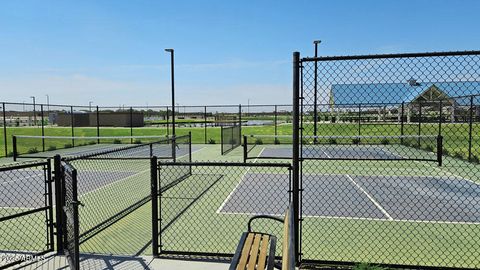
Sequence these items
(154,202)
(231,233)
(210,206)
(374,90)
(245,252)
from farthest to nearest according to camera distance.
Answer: (210,206)
(374,90)
(231,233)
(154,202)
(245,252)

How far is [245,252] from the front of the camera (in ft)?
11.2

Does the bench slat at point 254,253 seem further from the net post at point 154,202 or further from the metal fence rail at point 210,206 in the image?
the net post at point 154,202

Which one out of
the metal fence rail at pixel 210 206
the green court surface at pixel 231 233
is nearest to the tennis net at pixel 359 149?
the metal fence rail at pixel 210 206

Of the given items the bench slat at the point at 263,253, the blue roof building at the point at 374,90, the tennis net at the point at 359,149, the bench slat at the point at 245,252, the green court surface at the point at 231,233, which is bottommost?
the green court surface at the point at 231,233

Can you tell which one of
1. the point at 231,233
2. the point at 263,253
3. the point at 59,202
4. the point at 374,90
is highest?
the point at 374,90

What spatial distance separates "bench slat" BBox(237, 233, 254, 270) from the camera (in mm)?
3133

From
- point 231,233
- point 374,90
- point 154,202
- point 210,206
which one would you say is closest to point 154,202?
point 154,202

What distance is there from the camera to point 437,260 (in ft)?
16.1

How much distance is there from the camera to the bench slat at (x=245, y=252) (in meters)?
3.13

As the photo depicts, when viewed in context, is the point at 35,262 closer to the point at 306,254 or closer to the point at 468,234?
the point at 306,254

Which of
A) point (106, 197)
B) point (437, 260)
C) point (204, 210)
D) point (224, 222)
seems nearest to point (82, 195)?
point (106, 197)

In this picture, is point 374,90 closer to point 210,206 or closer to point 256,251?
point 210,206

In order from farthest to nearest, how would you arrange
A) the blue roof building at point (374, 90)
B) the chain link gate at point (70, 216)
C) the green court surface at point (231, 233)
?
the blue roof building at point (374, 90) → the green court surface at point (231, 233) → the chain link gate at point (70, 216)

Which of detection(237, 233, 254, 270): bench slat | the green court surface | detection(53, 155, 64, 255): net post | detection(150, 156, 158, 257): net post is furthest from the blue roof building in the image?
detection(53, 155, 64, 255): net post
